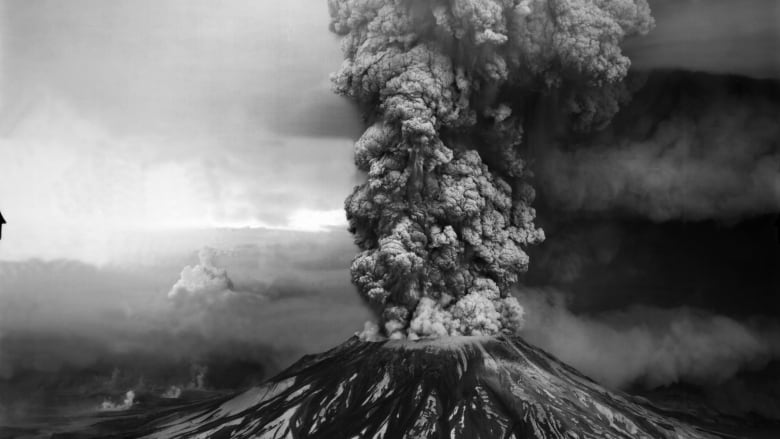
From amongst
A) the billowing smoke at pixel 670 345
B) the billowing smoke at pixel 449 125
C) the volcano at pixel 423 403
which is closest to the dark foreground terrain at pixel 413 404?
the volcano at pixel 423 403

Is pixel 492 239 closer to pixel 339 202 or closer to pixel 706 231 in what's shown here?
pixel 339 202

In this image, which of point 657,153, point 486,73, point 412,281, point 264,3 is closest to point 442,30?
point 486,73

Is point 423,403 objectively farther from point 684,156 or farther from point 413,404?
point 684,156

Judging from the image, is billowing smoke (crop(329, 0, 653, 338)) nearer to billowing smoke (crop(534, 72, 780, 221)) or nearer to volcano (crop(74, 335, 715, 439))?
volcano (crop(74, 335, 715, 439))

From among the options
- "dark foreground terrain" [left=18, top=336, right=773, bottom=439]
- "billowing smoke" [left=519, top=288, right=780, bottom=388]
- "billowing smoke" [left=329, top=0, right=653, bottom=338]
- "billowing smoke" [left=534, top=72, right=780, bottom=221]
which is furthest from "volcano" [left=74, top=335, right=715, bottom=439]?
"billowing smoke" [left=534, top=72, right=780, bottom=221]

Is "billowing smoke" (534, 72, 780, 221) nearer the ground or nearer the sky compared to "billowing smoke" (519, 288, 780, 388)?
nearer the sky

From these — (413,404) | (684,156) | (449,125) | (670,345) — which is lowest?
(413,404)

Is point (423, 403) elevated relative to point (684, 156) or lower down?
lower down

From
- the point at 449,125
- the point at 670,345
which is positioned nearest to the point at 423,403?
the point at 449,125
